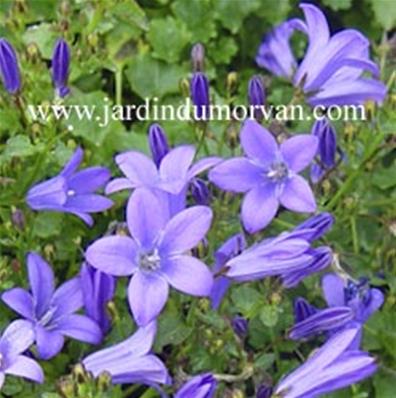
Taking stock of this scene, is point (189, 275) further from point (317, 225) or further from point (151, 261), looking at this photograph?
point (317, 225)

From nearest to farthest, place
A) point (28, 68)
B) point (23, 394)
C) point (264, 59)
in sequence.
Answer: point (23, 394)
point (28, 68)
point (264, 59)

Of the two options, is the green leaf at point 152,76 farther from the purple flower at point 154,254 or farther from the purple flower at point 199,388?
the purple flower at point 199,388

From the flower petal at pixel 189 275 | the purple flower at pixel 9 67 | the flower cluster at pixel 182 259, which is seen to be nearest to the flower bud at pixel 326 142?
the flower cluster at pixel 182 259

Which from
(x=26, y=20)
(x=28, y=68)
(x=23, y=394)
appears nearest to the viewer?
(x=23, y=394)

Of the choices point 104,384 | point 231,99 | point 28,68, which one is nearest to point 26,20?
point 28,68

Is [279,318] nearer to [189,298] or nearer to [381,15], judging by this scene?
[189,298]

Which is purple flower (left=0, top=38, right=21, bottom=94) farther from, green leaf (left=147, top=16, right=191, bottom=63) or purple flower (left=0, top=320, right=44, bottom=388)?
green leaf (left=147, top=16, right=191, bottom=63)
